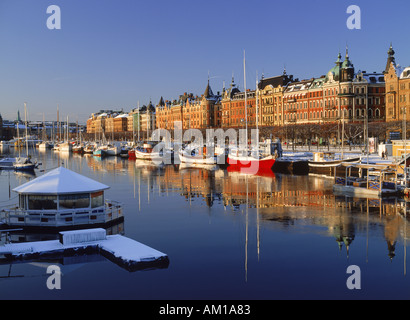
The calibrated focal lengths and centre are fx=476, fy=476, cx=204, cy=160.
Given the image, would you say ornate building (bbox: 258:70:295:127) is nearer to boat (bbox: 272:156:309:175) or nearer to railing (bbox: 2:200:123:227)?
boat (bbox: 272:156:309:175)

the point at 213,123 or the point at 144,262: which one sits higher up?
the point at 213,123

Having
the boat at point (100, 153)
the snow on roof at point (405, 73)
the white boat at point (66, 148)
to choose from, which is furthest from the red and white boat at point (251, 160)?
the white boat at point (66, 148)

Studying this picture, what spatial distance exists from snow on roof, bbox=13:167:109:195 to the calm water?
2278 mm

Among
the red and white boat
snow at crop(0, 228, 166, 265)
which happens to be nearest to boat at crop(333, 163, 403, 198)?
snow at crop(0, 228, 166, 265)

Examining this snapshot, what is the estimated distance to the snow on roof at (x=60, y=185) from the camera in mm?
22766

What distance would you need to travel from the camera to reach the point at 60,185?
23.2 metres

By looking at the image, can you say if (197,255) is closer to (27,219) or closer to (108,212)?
(108,212)

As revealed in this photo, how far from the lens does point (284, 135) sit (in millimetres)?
91125

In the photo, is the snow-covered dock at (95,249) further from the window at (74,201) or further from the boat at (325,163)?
the boat at (325,163)

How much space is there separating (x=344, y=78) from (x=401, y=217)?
74284 millimetres

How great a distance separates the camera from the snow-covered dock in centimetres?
1733

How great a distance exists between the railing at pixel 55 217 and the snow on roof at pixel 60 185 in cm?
95

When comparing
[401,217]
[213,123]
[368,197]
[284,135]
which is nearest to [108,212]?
[401,217]
